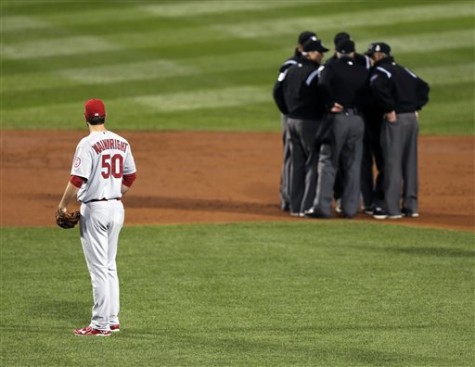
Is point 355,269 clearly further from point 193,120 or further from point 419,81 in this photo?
point 193,120

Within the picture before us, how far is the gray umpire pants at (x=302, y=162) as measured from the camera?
15.4m

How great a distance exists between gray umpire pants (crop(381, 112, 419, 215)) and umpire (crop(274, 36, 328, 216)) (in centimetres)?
81

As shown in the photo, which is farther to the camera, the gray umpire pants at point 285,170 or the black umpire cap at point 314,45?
the gray umpire pants at point 285,170

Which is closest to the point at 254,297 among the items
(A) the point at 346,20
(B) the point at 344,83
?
(B) the point at 344,83

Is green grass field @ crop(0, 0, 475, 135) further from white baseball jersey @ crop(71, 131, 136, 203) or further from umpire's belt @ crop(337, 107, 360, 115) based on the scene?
white baseball jersey @ crop(71, 131, 136, 203)

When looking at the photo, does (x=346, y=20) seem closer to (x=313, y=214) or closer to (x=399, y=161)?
(x=399, y=161)

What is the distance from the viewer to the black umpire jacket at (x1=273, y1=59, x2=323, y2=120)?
1519cm

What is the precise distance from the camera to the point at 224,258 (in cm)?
1312

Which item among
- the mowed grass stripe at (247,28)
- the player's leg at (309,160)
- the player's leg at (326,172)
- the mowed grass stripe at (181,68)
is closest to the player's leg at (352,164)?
the player's leg at (326,172)

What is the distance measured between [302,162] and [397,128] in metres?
1.16

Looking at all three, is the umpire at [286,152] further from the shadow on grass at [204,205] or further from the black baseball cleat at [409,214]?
the black baseball cleat at [409,214]

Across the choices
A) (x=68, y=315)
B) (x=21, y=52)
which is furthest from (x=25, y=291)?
(x=21, y=52)

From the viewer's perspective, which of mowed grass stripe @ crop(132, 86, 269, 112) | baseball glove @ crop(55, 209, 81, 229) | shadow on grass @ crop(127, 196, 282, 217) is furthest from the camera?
mowed grass stripe @ crop(132, 86, 269, 112)

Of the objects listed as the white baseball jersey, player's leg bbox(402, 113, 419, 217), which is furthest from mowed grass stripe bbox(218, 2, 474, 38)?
the white baseball jersey
